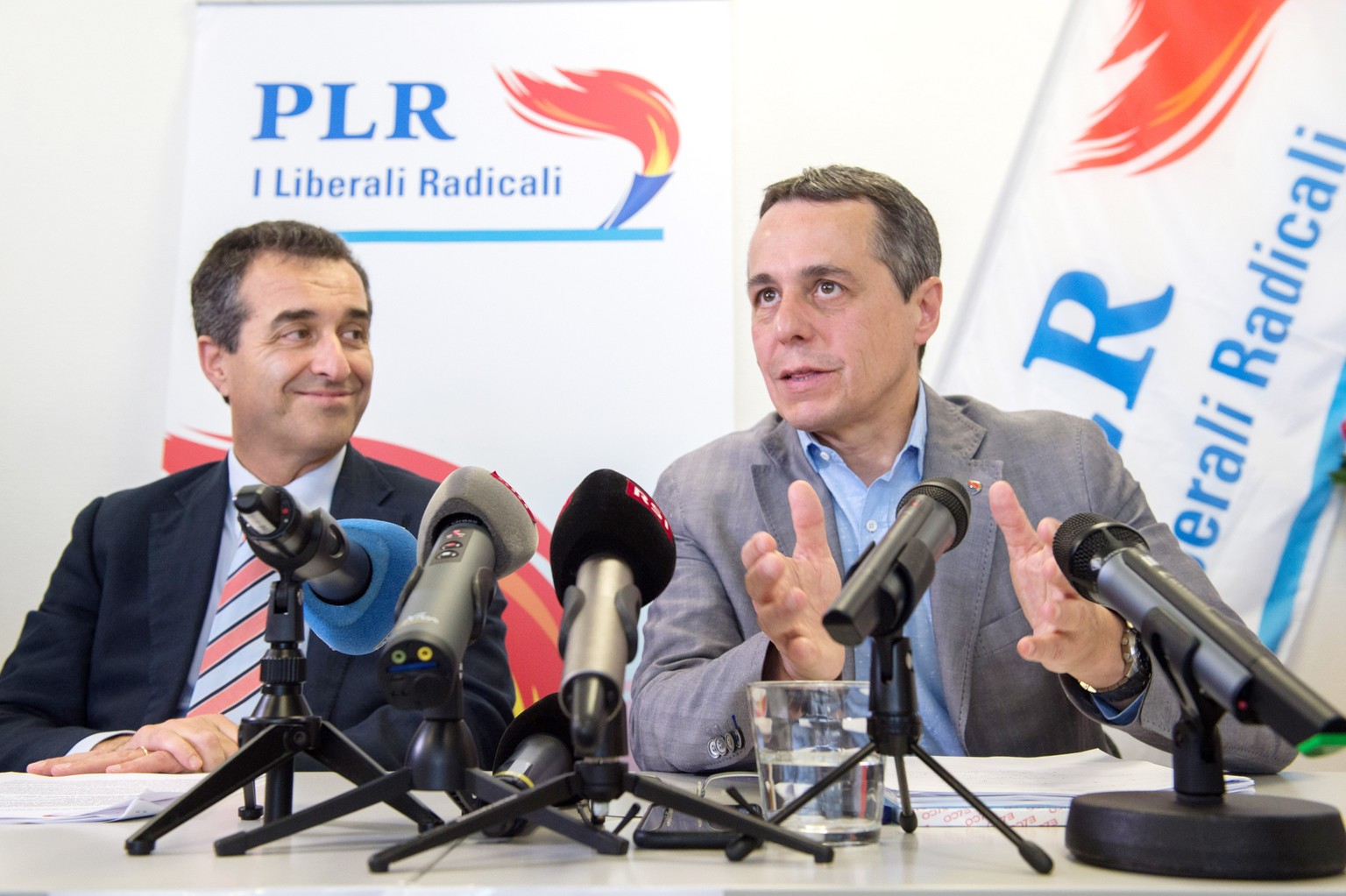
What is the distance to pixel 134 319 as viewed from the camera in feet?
9.93

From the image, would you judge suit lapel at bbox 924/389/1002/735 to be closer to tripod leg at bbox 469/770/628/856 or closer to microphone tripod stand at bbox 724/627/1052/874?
microphone tripod stand at bbox 724/627/1052/874

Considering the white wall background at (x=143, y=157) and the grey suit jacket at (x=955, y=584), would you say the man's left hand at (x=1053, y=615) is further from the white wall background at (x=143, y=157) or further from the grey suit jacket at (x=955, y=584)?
the white wall background at (x=143, y=157)

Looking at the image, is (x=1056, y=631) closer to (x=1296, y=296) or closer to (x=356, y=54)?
(x=1296, y=296)

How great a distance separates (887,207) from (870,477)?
0.53 m

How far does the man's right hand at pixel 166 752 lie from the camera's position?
1.60 meters

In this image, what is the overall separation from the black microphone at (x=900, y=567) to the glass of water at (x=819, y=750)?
0.12 metres

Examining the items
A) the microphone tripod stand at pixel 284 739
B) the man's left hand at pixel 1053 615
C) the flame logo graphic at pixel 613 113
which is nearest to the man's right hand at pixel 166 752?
the microphone tripod stand at pixel 284 739

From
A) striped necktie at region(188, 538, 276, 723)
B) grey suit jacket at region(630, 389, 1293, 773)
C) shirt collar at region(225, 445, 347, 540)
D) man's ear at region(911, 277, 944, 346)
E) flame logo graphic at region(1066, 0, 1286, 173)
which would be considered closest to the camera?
grey suit jacket at region(630, 389, 1293, 773)

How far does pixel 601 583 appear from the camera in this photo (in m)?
0.86

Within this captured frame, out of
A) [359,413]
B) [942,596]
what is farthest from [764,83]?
[942,596]

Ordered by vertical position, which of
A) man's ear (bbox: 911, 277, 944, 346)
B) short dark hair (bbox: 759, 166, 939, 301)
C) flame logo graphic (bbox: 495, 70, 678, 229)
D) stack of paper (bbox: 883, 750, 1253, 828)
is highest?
flame logo graphic (bbox: 495, 70, 678, 229)

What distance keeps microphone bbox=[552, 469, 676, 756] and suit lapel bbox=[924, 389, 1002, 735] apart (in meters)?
0.97

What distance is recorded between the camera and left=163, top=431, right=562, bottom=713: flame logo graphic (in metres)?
→ 2.78

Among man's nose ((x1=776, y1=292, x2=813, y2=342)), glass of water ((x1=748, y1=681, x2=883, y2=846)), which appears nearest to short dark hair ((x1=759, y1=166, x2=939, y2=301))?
man's nose ((x1=776, y1=292, x2=813, y2=342))
